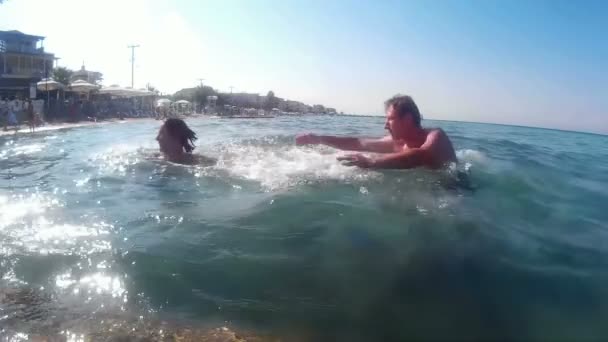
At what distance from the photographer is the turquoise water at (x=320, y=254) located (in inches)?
71.1

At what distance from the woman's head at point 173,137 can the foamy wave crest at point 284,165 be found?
0.57m

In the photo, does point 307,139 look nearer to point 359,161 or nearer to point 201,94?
point 359,161

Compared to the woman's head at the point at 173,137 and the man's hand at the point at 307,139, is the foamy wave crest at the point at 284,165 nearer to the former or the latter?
the man's hand at the point at 307,139

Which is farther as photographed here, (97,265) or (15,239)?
(15,239)

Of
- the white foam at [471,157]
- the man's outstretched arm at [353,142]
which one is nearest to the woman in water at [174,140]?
the man's outstretched arm at [353,142]

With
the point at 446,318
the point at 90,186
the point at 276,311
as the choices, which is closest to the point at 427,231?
the point at 446,318

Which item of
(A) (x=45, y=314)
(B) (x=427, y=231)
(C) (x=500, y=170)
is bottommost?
(A) (x=45, y=314)

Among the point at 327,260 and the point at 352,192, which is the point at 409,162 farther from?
the point at 327,260

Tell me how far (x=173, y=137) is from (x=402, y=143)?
122 inches

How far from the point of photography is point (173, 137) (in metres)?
5.48

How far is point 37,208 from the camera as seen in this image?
3.27 m

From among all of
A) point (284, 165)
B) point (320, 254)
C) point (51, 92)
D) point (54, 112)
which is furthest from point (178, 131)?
point (51, 92)

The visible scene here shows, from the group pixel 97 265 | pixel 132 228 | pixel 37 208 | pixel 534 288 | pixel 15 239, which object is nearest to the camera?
pixel 534 288

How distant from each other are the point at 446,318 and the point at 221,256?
128 cm
